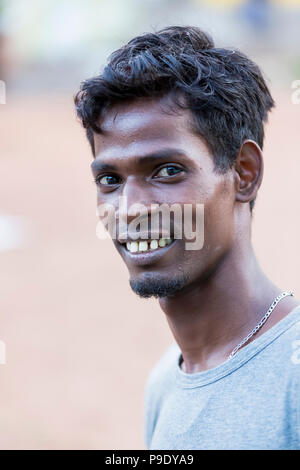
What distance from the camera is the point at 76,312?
10.9m

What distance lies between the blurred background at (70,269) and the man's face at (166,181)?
1.97 feet

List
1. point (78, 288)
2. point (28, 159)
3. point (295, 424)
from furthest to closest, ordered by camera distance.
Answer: point (28, 159), point (78, 288), point (295, 424)

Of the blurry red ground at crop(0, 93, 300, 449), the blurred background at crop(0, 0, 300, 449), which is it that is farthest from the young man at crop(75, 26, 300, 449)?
the blurry red ground at crop(0, 93, 300, 449)

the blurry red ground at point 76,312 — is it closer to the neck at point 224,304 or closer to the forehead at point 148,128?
the neck at point 224,304

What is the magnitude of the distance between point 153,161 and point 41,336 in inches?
308

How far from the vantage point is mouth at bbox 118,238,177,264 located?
8.61ft

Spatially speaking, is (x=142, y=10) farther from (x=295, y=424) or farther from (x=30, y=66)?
(x=295, y=424)

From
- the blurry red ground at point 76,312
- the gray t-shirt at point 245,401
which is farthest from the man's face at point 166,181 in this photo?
the blurry red ground at point 76,312

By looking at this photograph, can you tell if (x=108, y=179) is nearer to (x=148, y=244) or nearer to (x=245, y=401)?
(x=148, y=244)

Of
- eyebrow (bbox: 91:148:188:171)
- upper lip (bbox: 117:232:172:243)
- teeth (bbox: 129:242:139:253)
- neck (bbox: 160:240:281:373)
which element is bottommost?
neck (bbox: 160:240:281:373)

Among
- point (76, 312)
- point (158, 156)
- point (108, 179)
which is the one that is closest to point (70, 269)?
point (76, 312)

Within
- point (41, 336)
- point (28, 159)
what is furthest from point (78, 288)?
point (28, 159)

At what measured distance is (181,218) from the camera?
2.58 meters

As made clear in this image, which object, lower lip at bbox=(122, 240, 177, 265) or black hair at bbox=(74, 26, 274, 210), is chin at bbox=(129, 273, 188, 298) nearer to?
lower lip at bbox=(122, 240, 177, 265)
